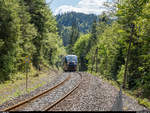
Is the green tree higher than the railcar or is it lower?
higher

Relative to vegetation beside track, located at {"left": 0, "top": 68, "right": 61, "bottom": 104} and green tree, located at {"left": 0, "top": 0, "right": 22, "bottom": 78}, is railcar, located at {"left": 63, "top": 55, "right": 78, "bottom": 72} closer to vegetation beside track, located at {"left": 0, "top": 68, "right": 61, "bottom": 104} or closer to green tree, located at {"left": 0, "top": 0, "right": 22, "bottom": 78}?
vegetation beside track, located at {"left": 0, "top": 68, "right": 61, "bottom": 104}

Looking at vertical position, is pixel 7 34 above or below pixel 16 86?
above

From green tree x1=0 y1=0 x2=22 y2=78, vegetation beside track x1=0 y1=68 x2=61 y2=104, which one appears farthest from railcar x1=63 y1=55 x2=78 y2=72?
green tree x1=0 y1=0 x2=22 y2=78

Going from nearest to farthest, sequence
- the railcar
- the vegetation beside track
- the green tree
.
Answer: the vegetation beside track, the green tree, the railcar

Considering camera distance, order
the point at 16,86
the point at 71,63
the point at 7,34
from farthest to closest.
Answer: the point at 71,63, the point at 7,34, the point at 16,86

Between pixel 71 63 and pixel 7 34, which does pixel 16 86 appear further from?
pixel 71 63

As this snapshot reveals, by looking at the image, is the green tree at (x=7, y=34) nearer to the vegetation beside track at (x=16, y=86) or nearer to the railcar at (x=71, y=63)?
the vegetation beside track at (x=16, y=86)

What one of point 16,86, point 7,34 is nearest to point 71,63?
point 7,34

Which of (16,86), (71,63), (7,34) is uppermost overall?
(7,34)

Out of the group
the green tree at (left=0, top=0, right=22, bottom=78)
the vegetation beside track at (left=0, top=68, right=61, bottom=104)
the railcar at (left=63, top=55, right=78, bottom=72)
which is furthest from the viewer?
the railcar at (left=63, top=55, right=78, bottom=72)

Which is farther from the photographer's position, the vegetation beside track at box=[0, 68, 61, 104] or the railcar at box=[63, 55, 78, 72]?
the railcar at box=[63, 55, 78, 72]

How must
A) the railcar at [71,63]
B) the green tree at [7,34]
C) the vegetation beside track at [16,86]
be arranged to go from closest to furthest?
the vegetation beside track at [16,86] → the green tree at [7,34] → the railcar at [71,63]

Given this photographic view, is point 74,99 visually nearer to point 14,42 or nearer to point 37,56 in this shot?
point 14,42

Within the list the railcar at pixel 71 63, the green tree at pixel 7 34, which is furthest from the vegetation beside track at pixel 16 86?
the railcar at pixel 71 63
